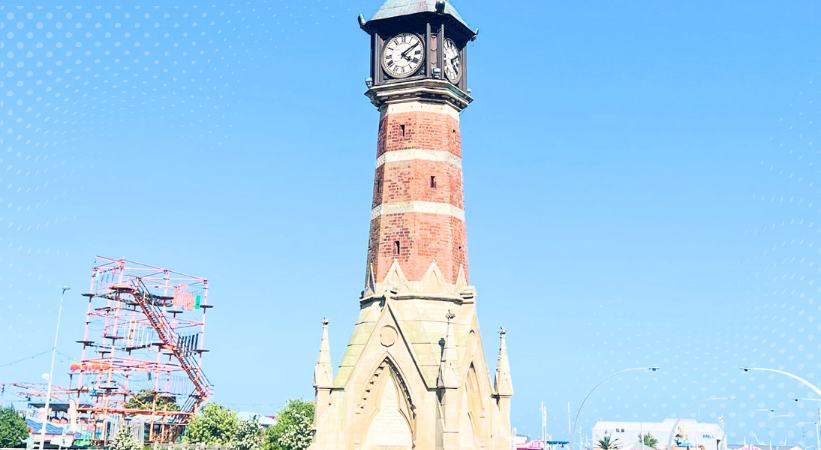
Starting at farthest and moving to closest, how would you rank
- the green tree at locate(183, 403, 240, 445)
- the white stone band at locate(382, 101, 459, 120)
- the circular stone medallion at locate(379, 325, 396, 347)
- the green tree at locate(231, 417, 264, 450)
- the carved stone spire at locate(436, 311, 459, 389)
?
1. the green tree at locate(183, 403, 240, 445)
2. the green tree at locate(231, 417, 264, 450)
3. the white stone band at locate(382, 101, 459, 120)
4. the circular stone medallion at locate(379, 325, 396, 347)
5. the carved stone spire at locate(436, 311, 459, 389)

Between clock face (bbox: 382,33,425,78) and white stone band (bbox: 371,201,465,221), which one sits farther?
clock face (bbox: 382,33,425,78)

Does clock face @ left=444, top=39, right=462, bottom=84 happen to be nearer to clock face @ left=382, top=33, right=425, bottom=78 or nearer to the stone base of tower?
clock face @ left=382, top=33, right=425, bottom=78

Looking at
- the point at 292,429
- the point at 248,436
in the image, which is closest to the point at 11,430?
the point at 248,436

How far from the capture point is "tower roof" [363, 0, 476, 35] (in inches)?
1583

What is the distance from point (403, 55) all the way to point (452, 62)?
2.39m

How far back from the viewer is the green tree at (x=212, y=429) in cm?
8906

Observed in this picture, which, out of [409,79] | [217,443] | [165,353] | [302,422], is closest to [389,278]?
[409,79]

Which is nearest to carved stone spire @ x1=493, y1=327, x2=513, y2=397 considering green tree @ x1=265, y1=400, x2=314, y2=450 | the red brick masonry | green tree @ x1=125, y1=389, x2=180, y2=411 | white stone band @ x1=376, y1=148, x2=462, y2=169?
the red brick masonry

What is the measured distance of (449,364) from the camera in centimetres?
3591

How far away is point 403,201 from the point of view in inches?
1555

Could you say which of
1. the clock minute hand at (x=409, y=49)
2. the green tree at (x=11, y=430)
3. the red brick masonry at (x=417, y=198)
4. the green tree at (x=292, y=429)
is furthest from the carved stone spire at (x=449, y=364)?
the green tree at (x=11, y=430)

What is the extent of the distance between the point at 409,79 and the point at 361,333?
11.7 m

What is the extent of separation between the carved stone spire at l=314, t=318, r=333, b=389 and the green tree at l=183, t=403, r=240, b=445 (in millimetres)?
54851

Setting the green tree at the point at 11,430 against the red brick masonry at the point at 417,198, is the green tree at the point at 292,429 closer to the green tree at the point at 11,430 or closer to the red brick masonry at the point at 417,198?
the green tree at the point at 11,430
